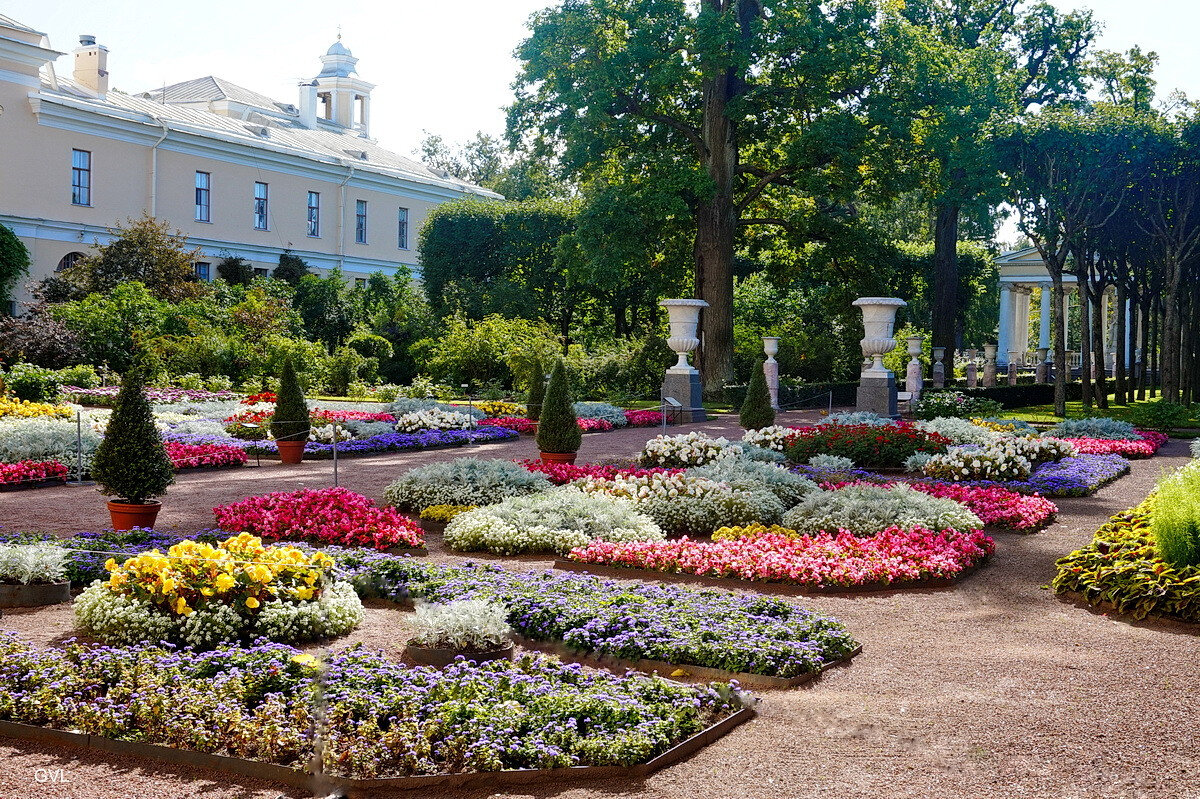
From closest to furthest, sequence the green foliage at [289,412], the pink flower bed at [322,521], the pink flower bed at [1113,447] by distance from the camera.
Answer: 1. the pink flower bed at [322,521]
2. the green foliage at [289,412]
3. the pink flower bed at [1113,447]

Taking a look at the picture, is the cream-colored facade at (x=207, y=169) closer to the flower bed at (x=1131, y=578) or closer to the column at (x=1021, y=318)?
the column at (x=1021, y=318)

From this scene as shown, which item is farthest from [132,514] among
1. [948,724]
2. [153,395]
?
[153,395]

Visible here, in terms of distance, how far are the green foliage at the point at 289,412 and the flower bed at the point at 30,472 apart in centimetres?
285

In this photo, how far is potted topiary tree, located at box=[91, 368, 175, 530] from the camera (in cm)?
880

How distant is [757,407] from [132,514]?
11204 mm

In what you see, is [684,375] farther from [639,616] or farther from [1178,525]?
[639,616]

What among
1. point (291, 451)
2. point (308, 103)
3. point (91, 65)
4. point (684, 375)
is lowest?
point (291, 451)

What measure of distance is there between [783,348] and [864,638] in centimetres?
2530

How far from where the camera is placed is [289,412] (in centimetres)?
1498

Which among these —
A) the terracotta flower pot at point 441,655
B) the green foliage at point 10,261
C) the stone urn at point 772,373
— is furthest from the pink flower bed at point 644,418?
the green foliage at point 10,261

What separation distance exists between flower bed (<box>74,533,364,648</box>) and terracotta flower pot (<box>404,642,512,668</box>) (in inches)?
30.7

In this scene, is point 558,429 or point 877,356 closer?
point 558,429

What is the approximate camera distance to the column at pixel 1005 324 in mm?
47562

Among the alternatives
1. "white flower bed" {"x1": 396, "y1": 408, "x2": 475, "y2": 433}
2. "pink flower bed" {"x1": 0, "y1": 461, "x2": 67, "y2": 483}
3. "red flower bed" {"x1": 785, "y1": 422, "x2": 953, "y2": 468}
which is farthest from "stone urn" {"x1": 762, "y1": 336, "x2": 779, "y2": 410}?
"pink flower bed" {"x1": 0, "y1": 461, "x2": 67, "y2": 483}
